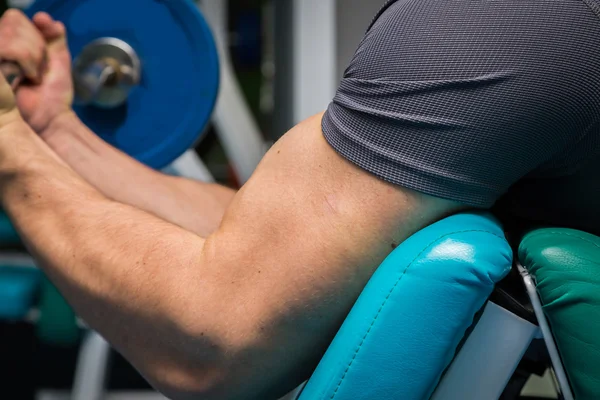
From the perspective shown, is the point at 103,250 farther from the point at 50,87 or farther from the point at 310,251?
the point at 50,87

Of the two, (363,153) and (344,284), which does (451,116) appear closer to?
(363,153)

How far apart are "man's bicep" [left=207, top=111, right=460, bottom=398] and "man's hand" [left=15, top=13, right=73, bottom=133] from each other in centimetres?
47

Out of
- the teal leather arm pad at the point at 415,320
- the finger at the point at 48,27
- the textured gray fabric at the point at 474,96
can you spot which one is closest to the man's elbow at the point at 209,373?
the teal leather arm pad at the point at 415,320

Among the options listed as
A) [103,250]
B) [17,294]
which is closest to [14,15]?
[103,250]

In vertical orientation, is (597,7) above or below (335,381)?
above

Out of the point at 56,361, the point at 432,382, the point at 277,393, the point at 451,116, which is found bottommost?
the point at 56,361

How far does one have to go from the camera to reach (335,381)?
525 mm

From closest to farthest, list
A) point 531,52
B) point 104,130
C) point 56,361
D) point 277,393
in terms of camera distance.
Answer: point 531,52 < point 277,393 < point 104,130 < point 56,361

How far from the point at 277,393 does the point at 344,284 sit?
0.55 feet

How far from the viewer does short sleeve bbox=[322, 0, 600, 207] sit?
517 mm

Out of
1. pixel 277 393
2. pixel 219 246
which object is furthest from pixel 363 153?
pixel 277 393

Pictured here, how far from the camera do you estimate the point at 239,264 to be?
0.59m

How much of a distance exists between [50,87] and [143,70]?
19cm

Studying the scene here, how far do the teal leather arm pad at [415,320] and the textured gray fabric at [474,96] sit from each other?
70 millimetres
